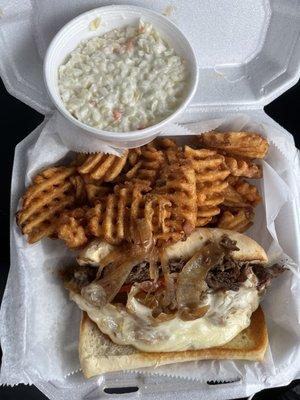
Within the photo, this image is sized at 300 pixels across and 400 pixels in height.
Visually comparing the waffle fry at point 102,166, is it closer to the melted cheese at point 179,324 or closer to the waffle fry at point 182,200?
the waffle fry at point 182,200

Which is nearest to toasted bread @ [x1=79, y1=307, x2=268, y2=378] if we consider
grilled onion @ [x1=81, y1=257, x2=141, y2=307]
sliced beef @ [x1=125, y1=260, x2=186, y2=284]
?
grilled onion @ [x1=81, y1=257, x2=141, y2=307]

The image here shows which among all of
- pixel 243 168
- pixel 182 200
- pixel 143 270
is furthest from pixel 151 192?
pixel 243 168

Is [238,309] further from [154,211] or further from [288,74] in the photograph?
[288,74]

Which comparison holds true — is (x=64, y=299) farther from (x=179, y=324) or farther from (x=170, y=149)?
(x=170, y=149)

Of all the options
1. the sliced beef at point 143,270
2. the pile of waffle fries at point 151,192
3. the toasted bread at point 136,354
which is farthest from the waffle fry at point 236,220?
the toasted bread at point 136,354

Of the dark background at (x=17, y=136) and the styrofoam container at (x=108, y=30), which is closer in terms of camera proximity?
the styrofoam container at (x=108, y=30)
